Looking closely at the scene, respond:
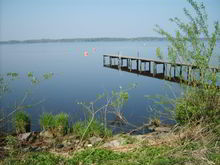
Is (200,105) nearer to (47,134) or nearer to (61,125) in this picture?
(61,125)

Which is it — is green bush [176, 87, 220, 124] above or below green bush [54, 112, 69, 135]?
above

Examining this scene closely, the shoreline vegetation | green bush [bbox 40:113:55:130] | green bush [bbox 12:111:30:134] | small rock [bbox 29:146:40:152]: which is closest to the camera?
the shoreline vegetation

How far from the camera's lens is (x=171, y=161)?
4.07 m

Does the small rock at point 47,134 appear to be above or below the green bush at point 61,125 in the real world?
below

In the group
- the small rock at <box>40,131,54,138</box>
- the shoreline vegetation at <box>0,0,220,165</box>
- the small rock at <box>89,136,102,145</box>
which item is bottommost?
the small rock at <box>40,131,54,138</box>

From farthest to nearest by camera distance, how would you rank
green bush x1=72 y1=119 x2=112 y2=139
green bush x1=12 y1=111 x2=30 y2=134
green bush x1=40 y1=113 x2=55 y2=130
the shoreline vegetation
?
green bush x1=12 y1=111 x2=30 y2=134
green bush x1=40 y1=113 x2=55 y2=130
green bush x1=72 y1=119 x2=112 y2=139
the shoreline vegetation

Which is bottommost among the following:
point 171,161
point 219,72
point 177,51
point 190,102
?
point 171,161

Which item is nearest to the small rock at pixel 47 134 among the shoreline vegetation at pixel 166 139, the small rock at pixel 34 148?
the shoreline vegetation at pixel 166 139

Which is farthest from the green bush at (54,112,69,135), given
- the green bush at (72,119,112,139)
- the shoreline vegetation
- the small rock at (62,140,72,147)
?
the small rock at (62,140,72,147)

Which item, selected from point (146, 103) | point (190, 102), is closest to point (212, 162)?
point (190, 102)

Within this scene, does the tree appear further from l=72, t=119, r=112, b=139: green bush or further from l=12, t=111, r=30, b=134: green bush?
l=12, t=111, r=30, b=134: green bush

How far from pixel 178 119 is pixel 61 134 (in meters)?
3.35

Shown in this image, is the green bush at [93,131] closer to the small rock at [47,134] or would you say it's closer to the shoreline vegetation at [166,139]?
the shoreline vegetation at [166,139]

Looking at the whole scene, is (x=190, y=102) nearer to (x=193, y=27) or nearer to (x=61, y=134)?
(x=193, y=27)
